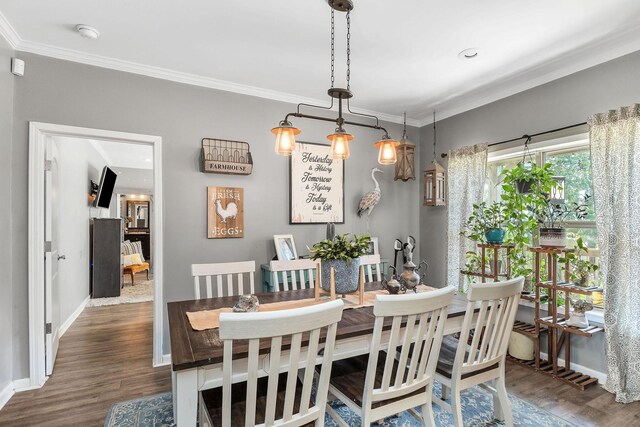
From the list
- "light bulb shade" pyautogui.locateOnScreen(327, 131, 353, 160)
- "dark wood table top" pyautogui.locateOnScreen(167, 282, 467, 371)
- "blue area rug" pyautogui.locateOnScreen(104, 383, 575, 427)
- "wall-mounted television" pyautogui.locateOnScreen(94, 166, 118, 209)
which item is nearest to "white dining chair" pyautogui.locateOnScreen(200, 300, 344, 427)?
"dark wood table top" pyautogui.locateOnScreen(167, 282, 467, 371)

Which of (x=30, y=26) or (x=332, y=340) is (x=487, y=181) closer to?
(x=332, y=340)

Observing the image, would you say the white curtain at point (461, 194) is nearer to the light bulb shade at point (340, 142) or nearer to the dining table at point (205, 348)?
the dining table at point (205, 348)

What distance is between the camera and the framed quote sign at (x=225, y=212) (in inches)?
126

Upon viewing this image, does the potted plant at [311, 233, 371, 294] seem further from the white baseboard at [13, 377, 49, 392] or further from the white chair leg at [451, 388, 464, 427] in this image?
the white baseboard at [13, 377, 49, 392]

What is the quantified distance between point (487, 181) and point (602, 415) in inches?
85.9

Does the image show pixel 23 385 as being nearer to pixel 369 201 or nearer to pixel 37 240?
pixel 37 240

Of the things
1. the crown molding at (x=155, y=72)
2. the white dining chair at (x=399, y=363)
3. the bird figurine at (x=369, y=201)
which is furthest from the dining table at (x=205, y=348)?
the crown molding at (x=155, y=72)

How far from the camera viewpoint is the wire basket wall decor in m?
3.12

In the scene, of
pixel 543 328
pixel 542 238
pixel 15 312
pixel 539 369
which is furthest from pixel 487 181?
pixel 15 312

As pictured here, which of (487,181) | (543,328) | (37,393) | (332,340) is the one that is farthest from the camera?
(487,181)

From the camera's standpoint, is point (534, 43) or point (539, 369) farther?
point (539, 369)

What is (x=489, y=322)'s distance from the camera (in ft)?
5.81

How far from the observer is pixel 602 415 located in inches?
86.8

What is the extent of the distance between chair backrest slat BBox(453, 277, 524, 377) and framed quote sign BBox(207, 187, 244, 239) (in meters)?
2.25
